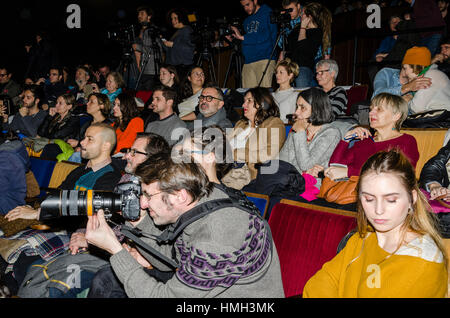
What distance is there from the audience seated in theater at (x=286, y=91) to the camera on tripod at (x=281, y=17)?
92 cm

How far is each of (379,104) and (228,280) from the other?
180 centimetres

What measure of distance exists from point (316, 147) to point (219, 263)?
1.87 m

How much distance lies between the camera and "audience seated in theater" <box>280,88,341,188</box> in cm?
306

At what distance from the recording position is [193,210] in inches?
58.9

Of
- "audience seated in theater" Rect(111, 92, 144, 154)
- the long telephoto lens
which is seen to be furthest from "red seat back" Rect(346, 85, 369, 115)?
the long telephoto lens

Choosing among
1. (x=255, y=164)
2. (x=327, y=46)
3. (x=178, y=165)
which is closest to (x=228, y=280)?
(x=178, y=165)

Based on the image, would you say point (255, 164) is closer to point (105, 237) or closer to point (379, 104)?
point (379, 104)

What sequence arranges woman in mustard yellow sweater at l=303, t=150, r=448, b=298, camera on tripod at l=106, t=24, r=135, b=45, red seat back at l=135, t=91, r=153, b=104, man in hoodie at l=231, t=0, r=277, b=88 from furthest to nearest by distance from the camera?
1. camera on tripod at l=106, t=24, r=135, b=45
2. red seat back at l=135, t=91, r=153, b=104
3. man in hoodie at l=231, t=0, r=277, b=88
4. woman in mustard yellow sweater at l=303, t=150, r=448, b=298

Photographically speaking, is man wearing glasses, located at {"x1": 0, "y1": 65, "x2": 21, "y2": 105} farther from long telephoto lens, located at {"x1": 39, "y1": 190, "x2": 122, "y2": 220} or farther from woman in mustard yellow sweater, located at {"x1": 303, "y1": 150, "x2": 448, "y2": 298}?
woman in mustard yellow sweater, located at {"x1": 303, "y1": 150, "x2": 448, "y2": 298}

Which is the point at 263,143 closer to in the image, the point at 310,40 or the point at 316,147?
the point at 316,147

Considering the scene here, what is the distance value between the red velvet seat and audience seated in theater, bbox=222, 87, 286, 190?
3.22ft

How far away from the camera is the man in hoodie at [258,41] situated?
5227 millimetres

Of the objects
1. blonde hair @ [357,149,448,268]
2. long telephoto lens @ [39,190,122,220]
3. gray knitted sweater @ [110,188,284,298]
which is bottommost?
gray knitted sweater @ [110,188,284,298]

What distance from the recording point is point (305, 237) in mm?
2074
